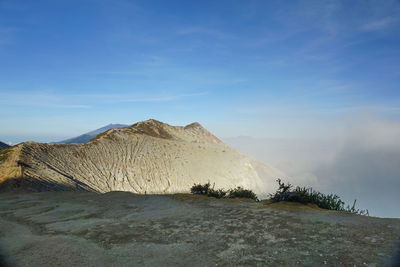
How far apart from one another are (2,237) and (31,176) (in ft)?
69.1

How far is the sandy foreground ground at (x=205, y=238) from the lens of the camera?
4441 millimetres

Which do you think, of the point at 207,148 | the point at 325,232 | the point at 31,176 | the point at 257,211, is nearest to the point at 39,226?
the point at 257,211

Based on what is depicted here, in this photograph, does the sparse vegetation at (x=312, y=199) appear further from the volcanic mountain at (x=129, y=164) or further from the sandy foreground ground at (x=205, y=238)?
the volcanic mountain at (x=129, y=164)

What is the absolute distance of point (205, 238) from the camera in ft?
18.3

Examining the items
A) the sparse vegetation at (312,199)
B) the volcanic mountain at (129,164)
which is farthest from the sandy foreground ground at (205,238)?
the volcanic mountain at (129,164)

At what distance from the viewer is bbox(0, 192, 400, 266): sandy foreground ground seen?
444 cm

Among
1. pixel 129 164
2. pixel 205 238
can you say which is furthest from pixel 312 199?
pixel 129 164

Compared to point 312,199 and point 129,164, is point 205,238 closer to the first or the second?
point 312,199

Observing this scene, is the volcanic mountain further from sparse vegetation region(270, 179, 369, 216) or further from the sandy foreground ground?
sparse vegetation region(270, 179, 369, 216)

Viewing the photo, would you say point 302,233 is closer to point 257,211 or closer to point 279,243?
point 279,243

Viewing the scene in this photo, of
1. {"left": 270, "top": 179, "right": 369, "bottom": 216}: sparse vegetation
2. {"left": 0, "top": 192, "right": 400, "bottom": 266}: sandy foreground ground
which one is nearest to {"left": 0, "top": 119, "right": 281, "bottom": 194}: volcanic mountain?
{"left": 0, "top": 192, "right": 400, "bottom": 266}: sandy foreground ground

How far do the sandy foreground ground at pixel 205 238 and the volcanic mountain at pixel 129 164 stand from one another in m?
19.4

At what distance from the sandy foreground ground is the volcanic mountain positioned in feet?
63.7

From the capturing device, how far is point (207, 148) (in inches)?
2601
